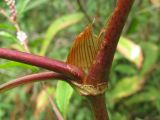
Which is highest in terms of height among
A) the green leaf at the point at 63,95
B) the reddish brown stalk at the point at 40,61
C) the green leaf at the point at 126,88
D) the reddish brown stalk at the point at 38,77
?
the reddish brown stalk at the point at 40,61

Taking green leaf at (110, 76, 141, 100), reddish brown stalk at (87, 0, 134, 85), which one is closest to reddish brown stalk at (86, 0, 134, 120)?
reddish brown stalk at (87, 0, 134, 85)

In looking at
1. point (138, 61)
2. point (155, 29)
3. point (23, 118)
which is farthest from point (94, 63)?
point (155, 29)

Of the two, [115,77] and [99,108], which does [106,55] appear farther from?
[115,77]

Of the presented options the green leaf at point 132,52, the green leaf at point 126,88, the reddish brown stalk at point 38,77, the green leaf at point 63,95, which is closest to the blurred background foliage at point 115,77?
the green leaf at point 126,88

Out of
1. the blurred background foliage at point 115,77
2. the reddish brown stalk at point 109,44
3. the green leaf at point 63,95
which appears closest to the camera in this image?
the reddish brown stalk at point 109,44

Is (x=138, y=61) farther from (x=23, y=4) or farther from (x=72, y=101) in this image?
(x=23, y=4)

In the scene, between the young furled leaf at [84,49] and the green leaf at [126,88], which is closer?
the young furled leaf at [84,49]

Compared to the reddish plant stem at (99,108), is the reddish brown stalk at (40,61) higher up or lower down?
higher up

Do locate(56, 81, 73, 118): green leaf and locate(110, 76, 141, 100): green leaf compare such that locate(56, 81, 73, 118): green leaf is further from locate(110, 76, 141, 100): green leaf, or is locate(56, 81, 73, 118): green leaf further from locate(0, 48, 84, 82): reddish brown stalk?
locate(110, 76, 141, 100): green leaf

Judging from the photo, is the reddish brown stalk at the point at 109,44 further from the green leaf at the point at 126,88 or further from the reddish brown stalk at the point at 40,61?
the green leaf at the point at 126,88
